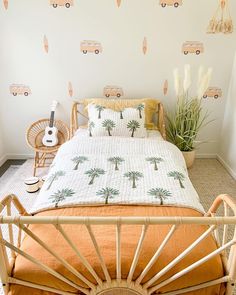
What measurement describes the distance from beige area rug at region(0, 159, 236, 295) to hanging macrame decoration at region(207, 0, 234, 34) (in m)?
1.43

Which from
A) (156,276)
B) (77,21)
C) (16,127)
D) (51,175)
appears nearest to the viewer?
(156,276)

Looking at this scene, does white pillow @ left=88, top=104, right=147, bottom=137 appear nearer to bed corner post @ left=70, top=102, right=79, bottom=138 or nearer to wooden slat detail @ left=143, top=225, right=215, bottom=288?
bed corner post @ left=70, top=102, right=79, bottom=138

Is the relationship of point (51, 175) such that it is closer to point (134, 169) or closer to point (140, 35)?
point (134, 169)

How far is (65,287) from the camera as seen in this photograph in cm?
98

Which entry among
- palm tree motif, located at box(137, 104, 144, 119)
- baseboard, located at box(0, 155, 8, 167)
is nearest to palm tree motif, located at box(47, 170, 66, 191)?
palm tree motif, located at box(137, 104, 144, 119)

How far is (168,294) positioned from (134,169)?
754 mm

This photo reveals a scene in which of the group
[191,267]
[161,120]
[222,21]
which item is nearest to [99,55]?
[161,120]

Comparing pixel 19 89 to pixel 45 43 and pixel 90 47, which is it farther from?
pixel 90 47

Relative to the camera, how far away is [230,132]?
2.63 m

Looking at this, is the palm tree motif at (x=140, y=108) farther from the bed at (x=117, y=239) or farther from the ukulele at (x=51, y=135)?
the ukulele at (x=51, y=135)

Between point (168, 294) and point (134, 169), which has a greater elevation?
point (134, 169)

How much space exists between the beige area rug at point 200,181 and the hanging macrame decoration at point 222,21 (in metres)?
1.43

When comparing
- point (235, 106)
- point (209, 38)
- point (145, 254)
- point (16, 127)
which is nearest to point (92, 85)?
point (16, 127)

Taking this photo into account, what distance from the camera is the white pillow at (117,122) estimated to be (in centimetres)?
210
